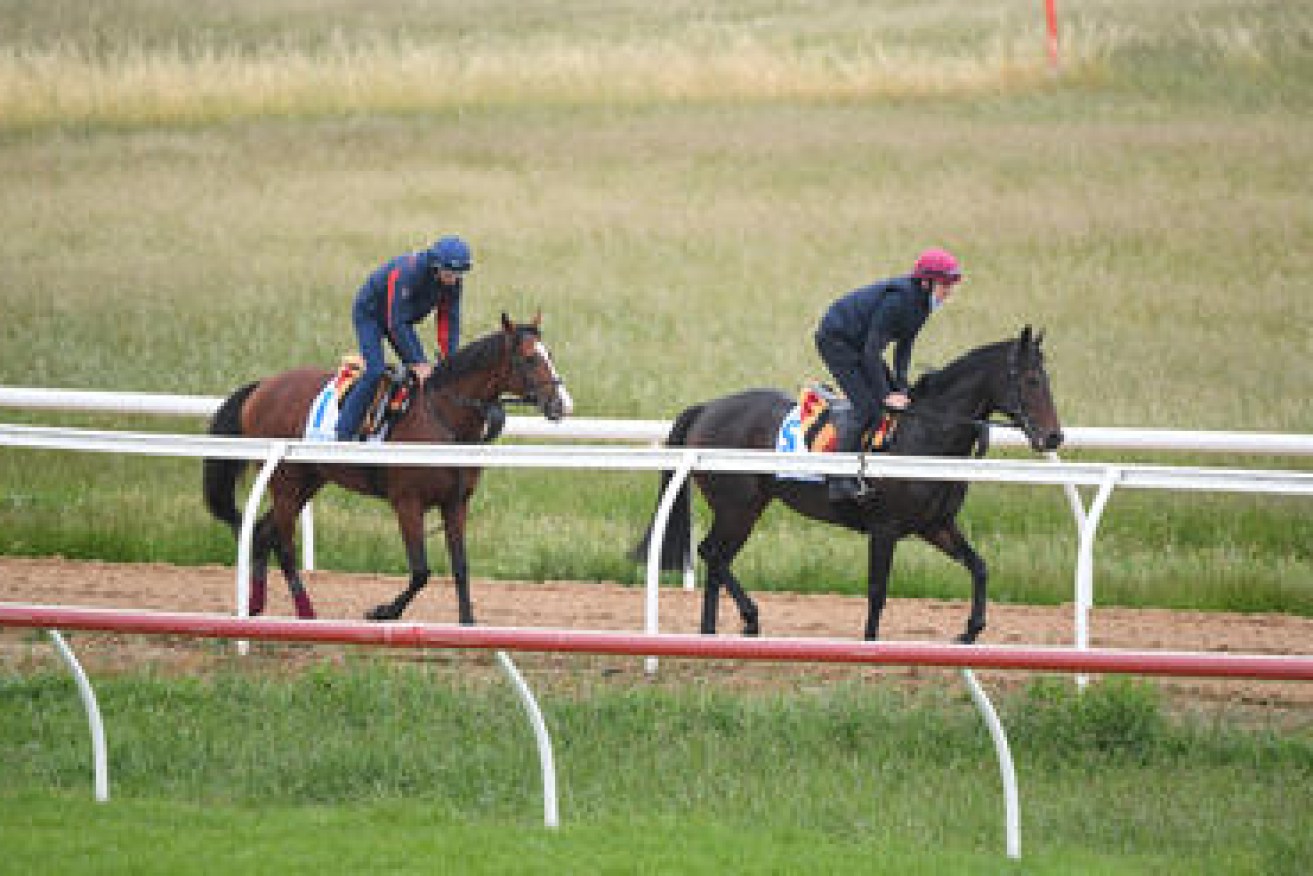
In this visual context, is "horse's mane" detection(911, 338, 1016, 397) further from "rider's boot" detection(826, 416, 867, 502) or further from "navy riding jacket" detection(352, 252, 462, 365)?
"navy riding jacket" detection(352, 252, 462, 365)

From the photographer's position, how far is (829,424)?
9766 millimetres

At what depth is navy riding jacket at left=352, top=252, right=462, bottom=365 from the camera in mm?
10211

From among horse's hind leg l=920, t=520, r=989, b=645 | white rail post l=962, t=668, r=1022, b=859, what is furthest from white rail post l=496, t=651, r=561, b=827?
horse's hind leg l=920, t=520, r=989, b=645

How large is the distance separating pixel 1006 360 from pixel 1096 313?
717cm

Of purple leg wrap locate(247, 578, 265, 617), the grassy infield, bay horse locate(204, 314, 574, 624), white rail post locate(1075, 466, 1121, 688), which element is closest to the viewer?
the grassy infield

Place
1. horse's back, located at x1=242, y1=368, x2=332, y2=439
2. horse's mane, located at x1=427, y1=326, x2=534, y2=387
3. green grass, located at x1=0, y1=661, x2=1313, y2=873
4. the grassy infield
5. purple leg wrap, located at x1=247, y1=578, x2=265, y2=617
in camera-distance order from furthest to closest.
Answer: horse's back, located at x1=242, y1=368, x2=332, y2=439, purple leg wrap, located at x1=247, y1=578, x2=265, y2=617, horse's mane, located at x1=427, y1=326, x2=534, y2=387, the grassy infield, green grass, located at x1=0, y1=661, x2=1313, y2=873

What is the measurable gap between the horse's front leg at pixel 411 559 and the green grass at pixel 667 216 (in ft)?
4.96

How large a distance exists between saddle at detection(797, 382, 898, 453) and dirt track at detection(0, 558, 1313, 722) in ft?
2.84

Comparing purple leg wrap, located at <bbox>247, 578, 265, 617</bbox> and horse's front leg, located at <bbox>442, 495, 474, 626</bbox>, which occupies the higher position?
horse's front leg, located at <bbox>442, 495, 474, 626</bbox>

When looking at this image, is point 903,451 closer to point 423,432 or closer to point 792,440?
point 792,440

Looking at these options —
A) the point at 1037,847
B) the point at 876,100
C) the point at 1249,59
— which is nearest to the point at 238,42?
the point at 876,100

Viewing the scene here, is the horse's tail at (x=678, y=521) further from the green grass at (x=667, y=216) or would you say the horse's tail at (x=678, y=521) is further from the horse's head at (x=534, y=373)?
the green grass at (x=667, y=216)

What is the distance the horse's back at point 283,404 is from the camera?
10586 mm

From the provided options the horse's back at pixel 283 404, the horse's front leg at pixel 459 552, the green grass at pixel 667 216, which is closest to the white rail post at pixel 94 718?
the horse's front leg at pixel 459 552
